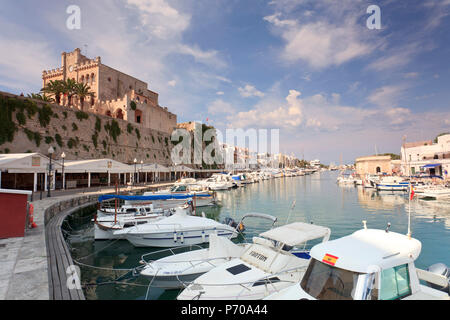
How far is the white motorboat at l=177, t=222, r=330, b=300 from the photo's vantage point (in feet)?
18.5

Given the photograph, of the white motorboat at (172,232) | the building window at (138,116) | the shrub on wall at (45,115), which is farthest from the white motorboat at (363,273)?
the building window at (138,116)

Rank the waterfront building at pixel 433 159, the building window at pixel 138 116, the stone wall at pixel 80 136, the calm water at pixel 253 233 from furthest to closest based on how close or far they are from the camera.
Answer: the building window at pixel 138 116 → the waterfront building at pixel 433 159 → the stone wall at pixel 80 136 → the calm water at pixel 253 233

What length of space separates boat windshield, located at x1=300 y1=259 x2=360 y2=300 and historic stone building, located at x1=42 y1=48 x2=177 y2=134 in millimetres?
43717

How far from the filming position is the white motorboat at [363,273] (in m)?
3.80

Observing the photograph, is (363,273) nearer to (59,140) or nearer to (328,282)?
(328,282)

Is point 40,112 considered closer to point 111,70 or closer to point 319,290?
point 111,70

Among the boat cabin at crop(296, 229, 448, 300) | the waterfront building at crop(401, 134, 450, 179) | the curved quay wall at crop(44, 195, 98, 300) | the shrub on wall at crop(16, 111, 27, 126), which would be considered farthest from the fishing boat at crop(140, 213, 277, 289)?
the waterfront building at crop(401, 134, 450, 179)

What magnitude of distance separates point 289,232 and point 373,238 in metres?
2.48

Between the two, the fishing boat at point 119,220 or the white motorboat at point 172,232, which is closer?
the white motorboat at point 172,232

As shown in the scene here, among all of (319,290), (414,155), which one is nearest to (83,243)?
(319,290)

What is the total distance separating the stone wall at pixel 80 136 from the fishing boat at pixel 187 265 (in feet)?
85.2
